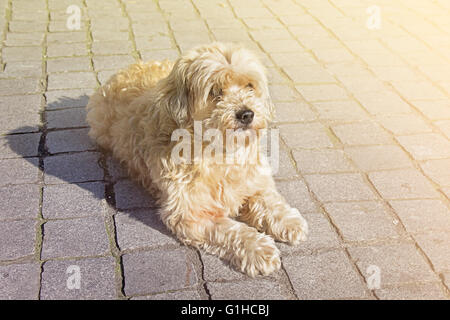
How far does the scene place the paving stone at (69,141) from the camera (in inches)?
211

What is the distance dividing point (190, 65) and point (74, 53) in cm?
412

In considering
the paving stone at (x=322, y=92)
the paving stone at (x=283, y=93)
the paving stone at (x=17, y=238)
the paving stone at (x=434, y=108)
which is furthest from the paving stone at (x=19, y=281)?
the paving stone at (x=434, y=108)

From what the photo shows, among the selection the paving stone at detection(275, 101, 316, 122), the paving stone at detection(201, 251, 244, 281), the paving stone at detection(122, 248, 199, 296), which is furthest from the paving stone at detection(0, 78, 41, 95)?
the paving stone at detection(201, 251, 244, 281)

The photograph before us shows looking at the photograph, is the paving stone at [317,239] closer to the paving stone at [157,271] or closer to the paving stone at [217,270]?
the paving stone at [217,270]

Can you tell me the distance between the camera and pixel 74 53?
7441 millimetres

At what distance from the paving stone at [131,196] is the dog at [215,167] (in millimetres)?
105

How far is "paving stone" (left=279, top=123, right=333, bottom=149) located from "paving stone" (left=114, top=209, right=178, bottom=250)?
1.79 meters

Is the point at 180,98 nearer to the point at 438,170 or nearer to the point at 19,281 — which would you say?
the point at 19,281

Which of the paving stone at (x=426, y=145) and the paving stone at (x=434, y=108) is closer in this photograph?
the paving stone at (x=426, y=145)

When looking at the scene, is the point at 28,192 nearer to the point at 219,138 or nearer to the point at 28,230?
the point at 28,230

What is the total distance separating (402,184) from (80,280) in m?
2.97

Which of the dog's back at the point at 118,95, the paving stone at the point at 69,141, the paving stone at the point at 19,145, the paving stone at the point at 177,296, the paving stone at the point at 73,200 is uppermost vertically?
the dog's back at the point at 118,95

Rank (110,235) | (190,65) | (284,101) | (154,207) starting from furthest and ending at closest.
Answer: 1. (284,101)
2. (154,207)
3. (110,235)
4. (190,65)
